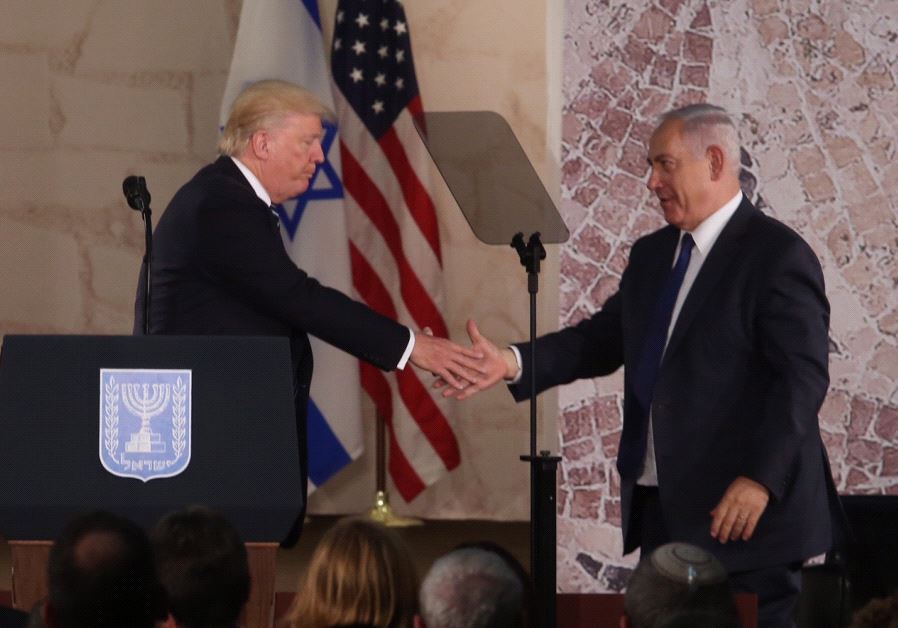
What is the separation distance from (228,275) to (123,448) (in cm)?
90

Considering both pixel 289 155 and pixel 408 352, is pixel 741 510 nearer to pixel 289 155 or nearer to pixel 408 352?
pixel 408 352

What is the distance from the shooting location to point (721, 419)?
394cm

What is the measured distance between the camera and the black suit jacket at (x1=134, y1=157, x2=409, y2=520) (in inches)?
165

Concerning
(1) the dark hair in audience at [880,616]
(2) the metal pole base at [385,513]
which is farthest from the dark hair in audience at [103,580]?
(2) the metal pole base at [385,513]

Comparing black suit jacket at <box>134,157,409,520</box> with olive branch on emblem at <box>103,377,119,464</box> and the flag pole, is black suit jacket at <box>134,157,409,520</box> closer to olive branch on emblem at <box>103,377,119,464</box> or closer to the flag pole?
olive branch on emblem at <box>103,377,119,464</box>

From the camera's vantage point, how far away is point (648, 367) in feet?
13.5

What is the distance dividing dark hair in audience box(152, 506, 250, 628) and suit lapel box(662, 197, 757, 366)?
166cm

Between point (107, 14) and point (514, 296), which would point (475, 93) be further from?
point (107, 14)

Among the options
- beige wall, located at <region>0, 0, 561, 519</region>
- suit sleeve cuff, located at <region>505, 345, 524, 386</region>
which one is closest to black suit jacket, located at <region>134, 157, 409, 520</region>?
suit sleeve cuff, located at <region>505, 345, 524, 386</region>

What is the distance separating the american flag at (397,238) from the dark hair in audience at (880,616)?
474 centimetres

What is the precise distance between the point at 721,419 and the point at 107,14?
4440 millimetres

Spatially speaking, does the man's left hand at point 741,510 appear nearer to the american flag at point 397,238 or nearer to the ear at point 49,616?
the ear at point 49,616

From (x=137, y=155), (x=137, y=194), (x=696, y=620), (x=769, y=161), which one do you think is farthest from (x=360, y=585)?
(x=137, y=155)

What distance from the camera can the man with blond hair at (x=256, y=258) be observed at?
166 inches
